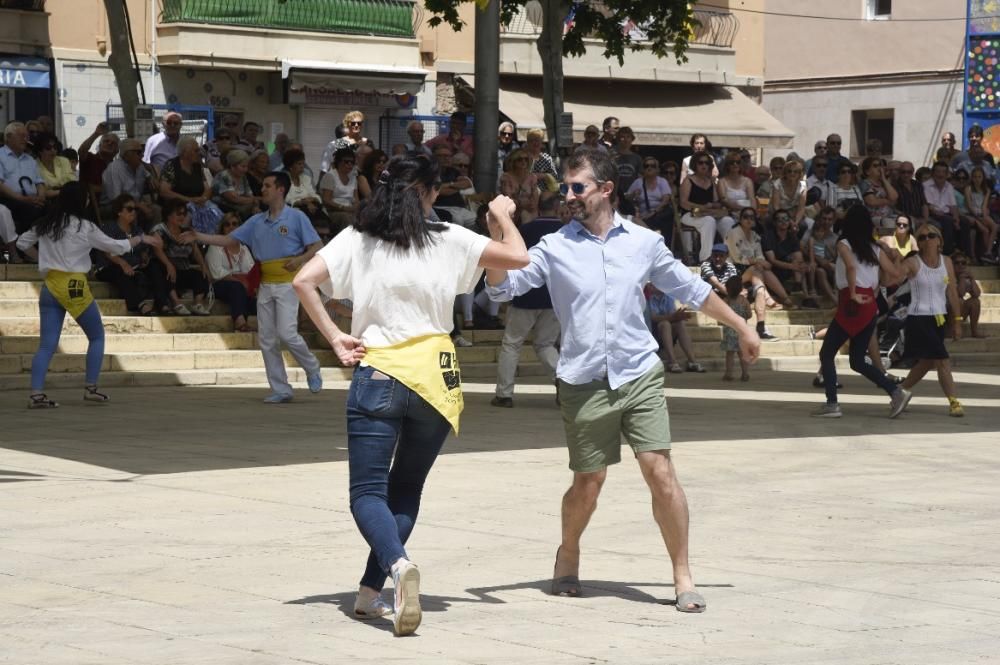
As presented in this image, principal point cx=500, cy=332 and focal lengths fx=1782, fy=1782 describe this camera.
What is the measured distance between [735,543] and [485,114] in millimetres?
13036

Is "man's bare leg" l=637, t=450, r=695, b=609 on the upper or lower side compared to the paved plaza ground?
upper

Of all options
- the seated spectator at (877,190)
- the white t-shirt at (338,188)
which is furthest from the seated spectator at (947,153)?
the white t-shirt at (338,188)

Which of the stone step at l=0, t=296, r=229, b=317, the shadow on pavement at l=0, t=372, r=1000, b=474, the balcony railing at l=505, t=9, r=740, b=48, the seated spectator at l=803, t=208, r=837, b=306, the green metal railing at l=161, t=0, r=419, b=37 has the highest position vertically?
the balcony railing at l=505, t=9, r=740, b=48

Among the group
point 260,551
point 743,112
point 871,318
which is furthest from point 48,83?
point 260,551

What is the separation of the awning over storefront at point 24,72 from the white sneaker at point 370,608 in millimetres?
23644

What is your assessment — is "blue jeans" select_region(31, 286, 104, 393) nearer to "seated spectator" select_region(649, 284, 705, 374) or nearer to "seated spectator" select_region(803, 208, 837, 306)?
"seated spectator" select_region(649, 284, 705, 374)

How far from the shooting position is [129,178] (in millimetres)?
19141

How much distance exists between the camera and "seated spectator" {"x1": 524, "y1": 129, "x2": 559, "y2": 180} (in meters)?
21.0

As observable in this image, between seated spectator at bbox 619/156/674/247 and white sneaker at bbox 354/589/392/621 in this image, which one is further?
seated spectator at bbox 619/156/674/247

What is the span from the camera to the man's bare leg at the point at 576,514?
718 cm

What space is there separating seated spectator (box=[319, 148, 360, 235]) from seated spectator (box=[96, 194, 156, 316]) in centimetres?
223

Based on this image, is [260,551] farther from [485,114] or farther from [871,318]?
[485,114]

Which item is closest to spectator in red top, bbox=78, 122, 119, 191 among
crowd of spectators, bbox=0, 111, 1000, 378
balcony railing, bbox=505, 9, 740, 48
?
crowd of spectators, bbox=0, 111, 1000, 378

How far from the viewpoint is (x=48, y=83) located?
95.9 ft
